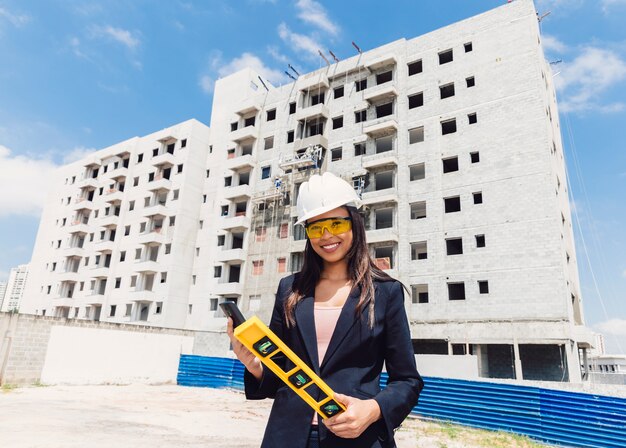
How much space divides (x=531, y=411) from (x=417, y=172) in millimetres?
20425

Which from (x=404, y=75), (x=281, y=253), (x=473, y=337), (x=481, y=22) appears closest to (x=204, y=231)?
(x=281, y=253)

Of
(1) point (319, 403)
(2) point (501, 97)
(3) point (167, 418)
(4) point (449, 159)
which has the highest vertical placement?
(2) point (501, 97)

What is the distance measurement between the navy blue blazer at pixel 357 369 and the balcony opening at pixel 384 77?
33.6 metres

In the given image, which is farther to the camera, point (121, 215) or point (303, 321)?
point (121, 215)

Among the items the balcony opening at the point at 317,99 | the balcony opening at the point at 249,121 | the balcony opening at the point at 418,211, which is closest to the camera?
the balcony opening at the point at 418,211

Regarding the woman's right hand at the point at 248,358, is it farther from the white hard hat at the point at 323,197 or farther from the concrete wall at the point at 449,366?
the concrete wall at the point at 449,366

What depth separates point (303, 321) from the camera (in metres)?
2.16

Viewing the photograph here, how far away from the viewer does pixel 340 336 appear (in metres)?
2.03

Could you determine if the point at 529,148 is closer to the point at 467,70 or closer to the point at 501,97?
the point at 501,97

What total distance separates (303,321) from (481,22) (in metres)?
32.7

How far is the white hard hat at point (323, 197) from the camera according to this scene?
230cm

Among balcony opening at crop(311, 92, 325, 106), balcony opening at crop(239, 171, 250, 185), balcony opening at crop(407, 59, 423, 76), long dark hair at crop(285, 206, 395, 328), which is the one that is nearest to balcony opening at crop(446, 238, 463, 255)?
balcony opening at crop(407, 59, 423, 76)

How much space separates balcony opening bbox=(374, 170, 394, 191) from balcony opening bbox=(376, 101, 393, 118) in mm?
5178

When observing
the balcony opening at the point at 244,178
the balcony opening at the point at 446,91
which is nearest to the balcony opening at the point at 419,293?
the balcony opening at the point at 446,91
